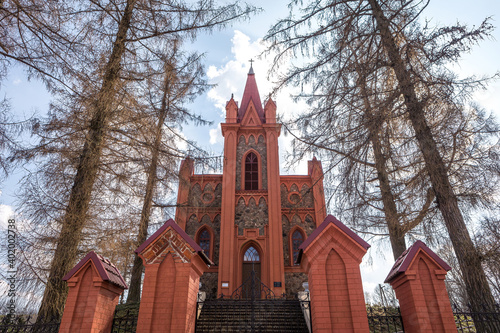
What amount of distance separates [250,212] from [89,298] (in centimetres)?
1345

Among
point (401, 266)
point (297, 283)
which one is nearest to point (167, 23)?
point (401, 266)

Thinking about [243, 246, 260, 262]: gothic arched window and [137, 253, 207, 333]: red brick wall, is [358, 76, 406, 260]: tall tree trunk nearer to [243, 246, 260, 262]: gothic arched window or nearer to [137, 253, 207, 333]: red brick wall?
[137, 253, 207, 333]: red brick wall

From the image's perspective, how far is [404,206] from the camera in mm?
7379

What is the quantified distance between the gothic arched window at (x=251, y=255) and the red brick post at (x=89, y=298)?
40.6 feet

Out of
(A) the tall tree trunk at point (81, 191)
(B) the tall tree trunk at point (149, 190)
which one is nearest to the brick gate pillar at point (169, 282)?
(A) the tall tree trunk at point (81, 191)

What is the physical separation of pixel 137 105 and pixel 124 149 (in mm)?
1346

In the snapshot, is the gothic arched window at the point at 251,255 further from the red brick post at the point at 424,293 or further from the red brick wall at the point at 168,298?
the red brick post at the point at 424,293

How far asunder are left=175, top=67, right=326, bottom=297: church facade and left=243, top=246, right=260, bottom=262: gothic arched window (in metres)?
0.02

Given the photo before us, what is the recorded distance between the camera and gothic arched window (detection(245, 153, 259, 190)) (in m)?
19.8

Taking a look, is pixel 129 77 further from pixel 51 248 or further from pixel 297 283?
pixel 297 283

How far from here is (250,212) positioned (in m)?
18.5

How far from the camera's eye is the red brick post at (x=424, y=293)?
5047 millimetres

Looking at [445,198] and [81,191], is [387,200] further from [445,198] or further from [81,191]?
[81,191]

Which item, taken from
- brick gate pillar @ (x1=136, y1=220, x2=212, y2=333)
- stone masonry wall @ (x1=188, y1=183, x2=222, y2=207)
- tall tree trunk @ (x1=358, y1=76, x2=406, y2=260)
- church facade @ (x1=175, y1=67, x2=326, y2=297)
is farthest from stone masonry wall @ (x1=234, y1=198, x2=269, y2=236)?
brick gate pillar @ (x1=136, y1=220, x2=212, y2=333)
